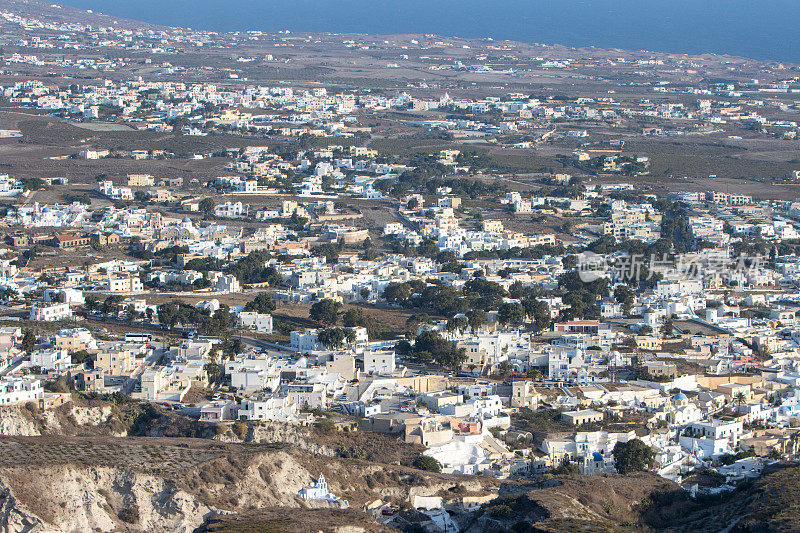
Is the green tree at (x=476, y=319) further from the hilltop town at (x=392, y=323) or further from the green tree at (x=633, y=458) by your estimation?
the green tree at (x=633, y=458)

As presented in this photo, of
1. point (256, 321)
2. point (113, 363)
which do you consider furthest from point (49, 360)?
point (256, 321)

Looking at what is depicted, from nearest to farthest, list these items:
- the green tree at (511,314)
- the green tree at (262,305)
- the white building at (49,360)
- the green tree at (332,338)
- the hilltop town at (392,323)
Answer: the hilltop town at (392,323) < the white building at (49,360) < the green tree at (332,338) < the green tree at (511,314) < the green tree at (262,305)

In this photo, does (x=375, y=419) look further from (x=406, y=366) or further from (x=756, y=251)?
(x=756, y=251)

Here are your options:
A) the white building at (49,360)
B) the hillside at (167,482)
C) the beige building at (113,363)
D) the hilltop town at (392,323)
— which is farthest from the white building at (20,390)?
the hillside at (167,482)

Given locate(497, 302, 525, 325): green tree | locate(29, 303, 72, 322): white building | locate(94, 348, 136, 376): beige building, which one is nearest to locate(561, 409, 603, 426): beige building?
locate(497, 302, 525, 325): green tree

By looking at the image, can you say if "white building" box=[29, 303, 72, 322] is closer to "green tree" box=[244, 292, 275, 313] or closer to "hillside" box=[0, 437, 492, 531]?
"green tree" box=[244, 292, 275, 313]

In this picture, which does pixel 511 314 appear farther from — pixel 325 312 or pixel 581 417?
pixel 581 417
